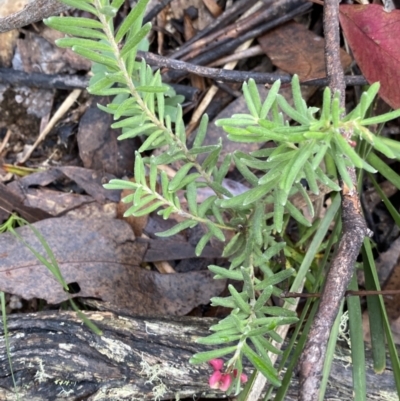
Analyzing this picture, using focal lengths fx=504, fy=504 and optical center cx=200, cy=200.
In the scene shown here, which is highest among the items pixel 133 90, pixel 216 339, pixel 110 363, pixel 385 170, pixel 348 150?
pixel 133 90

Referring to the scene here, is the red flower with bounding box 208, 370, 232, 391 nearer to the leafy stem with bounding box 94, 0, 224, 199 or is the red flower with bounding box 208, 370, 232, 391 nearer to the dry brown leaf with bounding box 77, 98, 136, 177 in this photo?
the leafy stem with bounding box 94, 0, 224, 199

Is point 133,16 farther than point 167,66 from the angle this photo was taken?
No

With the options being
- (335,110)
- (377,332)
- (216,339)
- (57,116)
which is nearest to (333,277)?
(216,339)

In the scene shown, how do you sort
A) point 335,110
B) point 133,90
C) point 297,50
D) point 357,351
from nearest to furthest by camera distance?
point 335,110 → point 133,90 → point 357,351 → point 297,50

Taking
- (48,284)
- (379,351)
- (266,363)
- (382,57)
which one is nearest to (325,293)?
(266,363)

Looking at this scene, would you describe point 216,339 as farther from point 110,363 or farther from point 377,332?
point 377,332

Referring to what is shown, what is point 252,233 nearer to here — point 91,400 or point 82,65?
point 91,400

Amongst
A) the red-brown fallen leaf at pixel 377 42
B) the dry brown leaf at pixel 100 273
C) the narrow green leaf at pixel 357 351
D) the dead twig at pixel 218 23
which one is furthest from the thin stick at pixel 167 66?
the narrow green leaf at pixel 357 351

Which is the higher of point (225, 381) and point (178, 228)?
point (178, 228)
